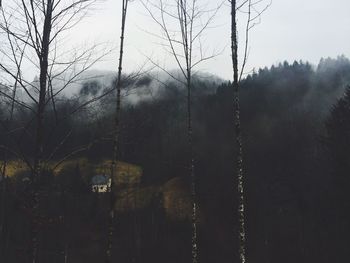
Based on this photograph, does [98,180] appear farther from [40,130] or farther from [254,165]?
[40,130]

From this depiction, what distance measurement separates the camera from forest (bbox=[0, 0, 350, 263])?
327 inches

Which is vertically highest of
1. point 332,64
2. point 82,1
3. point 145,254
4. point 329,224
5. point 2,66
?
point 332,64

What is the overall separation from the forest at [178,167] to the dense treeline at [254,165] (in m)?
0.14

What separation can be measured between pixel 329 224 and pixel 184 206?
75.9 ft

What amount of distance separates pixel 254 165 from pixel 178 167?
16872mm

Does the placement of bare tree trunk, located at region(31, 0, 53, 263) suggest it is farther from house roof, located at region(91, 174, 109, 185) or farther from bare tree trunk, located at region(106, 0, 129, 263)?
house roof, located at region(91, 174, 109, 185)

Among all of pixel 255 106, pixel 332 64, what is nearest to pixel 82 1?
pixel 255 106

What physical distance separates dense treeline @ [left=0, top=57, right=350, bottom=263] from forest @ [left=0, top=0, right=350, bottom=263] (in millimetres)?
142

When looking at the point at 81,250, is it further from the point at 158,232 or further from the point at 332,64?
the point at 332,64

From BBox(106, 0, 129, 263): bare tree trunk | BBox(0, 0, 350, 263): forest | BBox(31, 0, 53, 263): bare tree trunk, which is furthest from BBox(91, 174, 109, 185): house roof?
BBox(31, 0, 53, 263): bare tree trunk

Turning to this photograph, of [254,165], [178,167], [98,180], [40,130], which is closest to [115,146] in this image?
[40,130]

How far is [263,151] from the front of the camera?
226ft

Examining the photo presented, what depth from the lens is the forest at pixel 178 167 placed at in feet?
27.2

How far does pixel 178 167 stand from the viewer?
173ft
